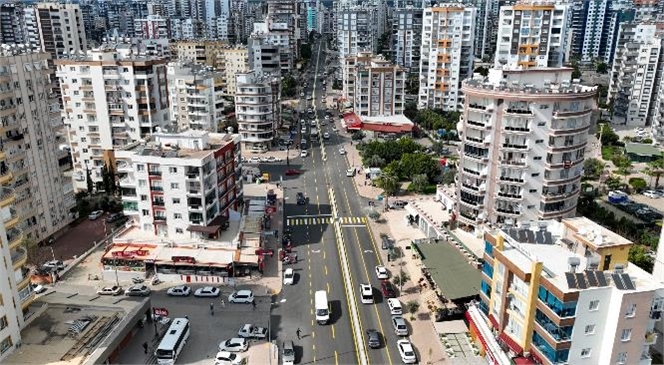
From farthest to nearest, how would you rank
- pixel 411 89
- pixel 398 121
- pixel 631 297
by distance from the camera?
pixel 411 89, pixel 398 121, pixel 631 297

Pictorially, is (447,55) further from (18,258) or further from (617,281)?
(18,258)

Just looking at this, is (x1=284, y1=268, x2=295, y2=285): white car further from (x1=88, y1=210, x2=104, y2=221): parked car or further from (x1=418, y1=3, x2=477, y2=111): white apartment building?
(x1=418, y1=3, x2=477, y2=111): white apartment building

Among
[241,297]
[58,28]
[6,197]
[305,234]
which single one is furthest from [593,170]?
[58,28]

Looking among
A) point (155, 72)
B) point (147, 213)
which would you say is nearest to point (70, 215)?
point (147, 213)

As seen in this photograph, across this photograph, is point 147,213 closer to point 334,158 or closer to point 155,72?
point 155,72

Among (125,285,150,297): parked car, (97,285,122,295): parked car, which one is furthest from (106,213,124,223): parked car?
(125,285,150,297): parked car
